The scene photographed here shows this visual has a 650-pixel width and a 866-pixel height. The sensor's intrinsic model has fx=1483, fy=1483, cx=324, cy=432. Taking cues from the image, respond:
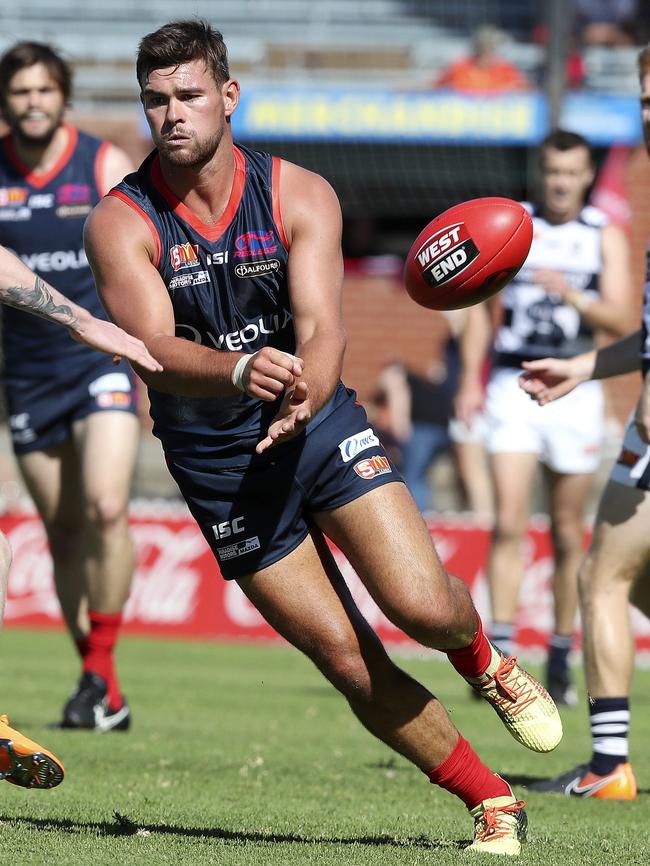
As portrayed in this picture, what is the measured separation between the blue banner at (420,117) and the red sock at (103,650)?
1042 cm

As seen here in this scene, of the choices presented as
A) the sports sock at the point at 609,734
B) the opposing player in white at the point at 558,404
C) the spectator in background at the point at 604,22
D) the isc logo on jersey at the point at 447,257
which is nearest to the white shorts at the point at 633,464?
the sports sock at the point at 609,734

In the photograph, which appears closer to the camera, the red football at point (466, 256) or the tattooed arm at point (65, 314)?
the tattooed arm at point (65, 314)

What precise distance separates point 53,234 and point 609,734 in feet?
11.6

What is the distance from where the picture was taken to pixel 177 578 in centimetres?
1230

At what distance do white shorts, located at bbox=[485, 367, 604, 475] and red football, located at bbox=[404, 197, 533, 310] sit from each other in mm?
3795

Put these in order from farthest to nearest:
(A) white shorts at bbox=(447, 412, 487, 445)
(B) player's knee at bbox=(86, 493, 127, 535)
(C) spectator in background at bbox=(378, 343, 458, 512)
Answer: (C) spectator in background at bbox=(378, 343, 458, 512) < (A) white shorts at bbox=(447, 412, 487, 445) < (B) player's knee at bbox=(86, 493, 127, 535)

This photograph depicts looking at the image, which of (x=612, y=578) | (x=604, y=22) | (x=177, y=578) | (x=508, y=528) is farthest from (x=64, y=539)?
(x=604, y=22)

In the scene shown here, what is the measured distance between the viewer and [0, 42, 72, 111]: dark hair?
22.9ft

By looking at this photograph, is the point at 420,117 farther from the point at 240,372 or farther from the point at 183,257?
the point at 240,372

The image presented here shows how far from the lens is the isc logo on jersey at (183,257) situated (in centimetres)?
444

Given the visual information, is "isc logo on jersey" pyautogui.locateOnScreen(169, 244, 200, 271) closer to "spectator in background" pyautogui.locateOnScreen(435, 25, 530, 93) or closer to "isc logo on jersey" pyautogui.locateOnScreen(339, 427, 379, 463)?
"isc logo on jersey" pyautogui.locateOnScreen(339, 427, 379, 463)

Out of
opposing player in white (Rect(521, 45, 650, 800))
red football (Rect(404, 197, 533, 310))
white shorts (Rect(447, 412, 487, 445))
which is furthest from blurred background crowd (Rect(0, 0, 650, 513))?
red football (Rect(404, 197, 533, 310))

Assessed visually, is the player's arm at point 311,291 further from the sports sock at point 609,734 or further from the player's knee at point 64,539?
the player's knee at point 64,539

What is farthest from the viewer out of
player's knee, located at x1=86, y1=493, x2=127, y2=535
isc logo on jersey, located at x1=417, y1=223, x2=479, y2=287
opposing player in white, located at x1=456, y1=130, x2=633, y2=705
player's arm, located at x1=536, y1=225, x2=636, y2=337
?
opposing player in white, located at x1=456, y1=130, x2=633, y2=705
